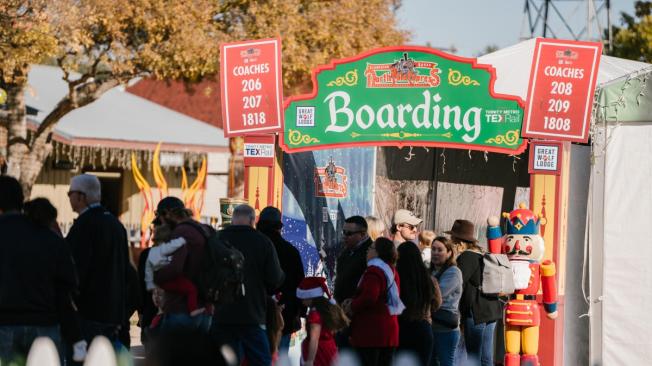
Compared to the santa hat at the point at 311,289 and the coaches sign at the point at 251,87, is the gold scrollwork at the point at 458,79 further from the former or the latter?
the santa hat at the point at 311,289

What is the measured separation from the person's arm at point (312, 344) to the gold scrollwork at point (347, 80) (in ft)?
14.6

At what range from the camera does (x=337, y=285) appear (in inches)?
376

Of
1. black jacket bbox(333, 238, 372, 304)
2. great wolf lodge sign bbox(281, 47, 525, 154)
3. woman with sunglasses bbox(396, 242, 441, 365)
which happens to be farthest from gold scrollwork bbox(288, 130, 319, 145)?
woman with sunglasses bbox(396, 242, 441, 365)

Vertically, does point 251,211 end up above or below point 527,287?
above

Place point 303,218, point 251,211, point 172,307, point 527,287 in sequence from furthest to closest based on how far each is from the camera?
point 303,218
point 527,287
point 251,211
point 172,307

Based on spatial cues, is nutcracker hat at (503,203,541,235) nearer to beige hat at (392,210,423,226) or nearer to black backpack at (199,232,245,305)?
beige hat at (392,210,423,226)

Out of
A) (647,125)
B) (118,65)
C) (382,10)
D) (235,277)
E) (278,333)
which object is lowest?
(278,333)

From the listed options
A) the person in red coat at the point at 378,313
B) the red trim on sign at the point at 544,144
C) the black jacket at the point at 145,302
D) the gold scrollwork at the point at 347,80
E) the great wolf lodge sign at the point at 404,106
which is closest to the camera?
the person in red coat at the point at 378,313

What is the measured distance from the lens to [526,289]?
38.8 feet

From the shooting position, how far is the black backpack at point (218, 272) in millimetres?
Answer: 7988

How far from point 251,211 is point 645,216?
4.93 metres

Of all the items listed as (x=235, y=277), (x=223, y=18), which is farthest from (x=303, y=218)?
(x=223, y=18)

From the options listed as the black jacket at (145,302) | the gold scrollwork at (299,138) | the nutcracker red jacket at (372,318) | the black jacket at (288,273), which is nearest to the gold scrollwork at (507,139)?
the gold scrollwork at (299,138)

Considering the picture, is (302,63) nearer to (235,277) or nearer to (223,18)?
(223,18)
